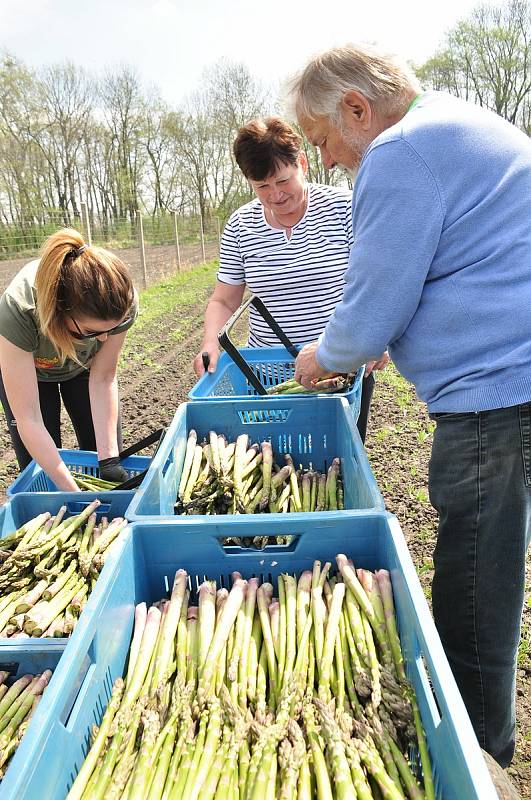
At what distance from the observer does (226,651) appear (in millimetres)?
1812

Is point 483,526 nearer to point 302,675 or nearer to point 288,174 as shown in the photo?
point 302,675

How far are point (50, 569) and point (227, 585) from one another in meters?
0.93

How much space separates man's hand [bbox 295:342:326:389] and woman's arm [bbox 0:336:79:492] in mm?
1345

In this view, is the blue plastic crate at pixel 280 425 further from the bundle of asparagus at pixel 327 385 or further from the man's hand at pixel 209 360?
the man's hand at pixel 209 360

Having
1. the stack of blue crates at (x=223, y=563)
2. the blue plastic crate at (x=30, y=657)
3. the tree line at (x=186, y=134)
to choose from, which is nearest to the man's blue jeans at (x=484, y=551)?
the stack of blue crates at (x=223, y=563)

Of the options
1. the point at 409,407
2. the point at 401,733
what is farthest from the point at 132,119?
the point at 401,733

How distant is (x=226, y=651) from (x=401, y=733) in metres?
0.55

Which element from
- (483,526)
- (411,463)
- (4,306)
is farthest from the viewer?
(411,463)

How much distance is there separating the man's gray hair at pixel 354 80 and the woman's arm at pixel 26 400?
180 centimetres

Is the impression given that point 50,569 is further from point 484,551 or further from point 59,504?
point 484,551

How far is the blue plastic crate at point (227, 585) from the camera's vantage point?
1216 millimetres

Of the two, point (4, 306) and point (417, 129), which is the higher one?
point (417, 129)

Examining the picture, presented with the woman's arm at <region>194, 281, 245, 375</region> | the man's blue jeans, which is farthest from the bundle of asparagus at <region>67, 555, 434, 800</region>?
the woman's arm at <region>194, 281, 245, 375</region>

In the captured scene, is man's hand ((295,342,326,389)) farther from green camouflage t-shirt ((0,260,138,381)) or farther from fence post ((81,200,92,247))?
fence post ((81,200,92,247))
